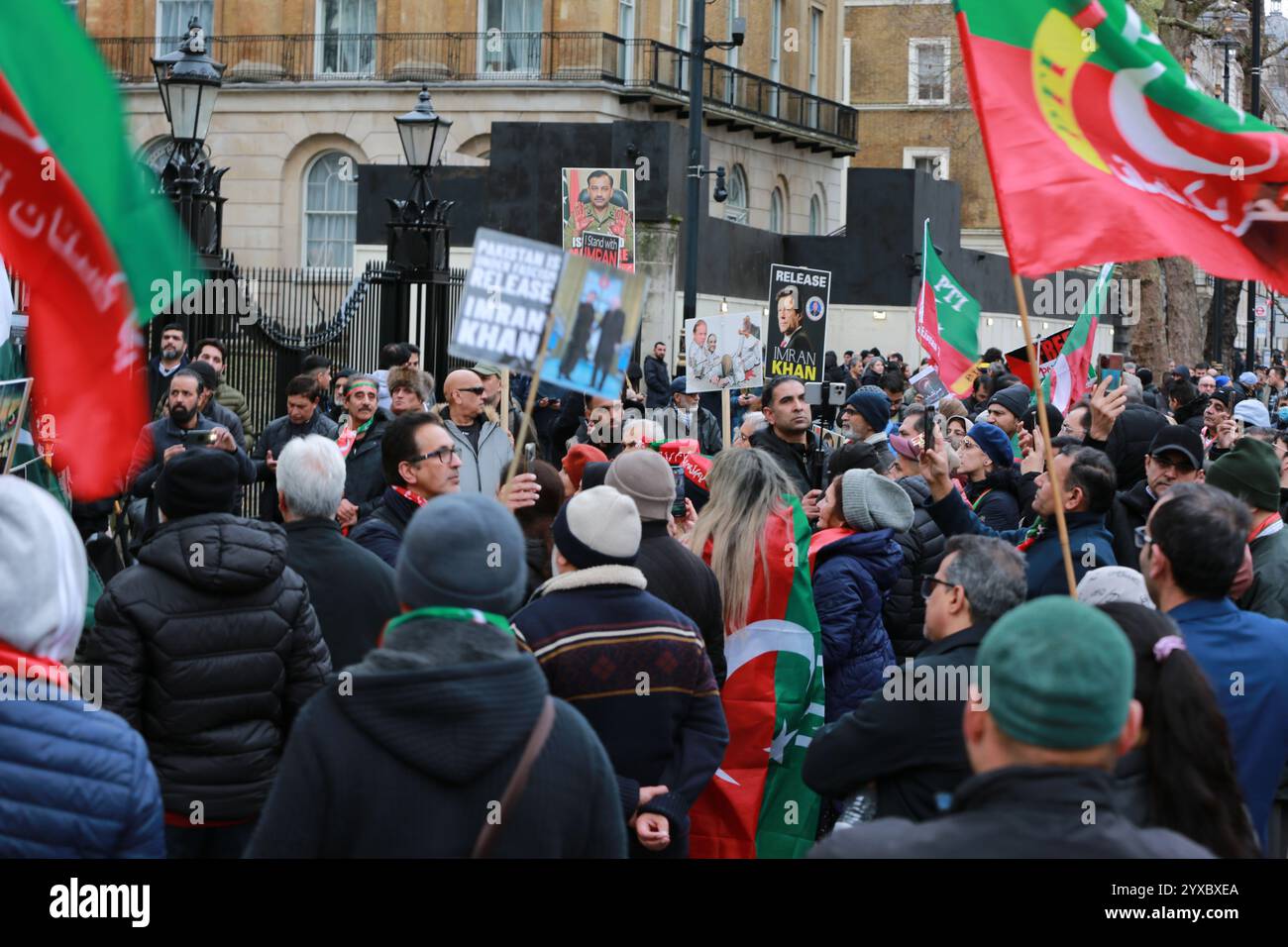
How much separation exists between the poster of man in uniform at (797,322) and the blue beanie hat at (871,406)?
9.24 ft

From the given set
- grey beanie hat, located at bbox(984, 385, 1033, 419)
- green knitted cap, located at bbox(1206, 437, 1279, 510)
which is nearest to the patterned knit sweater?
green knitted cap, located at bbox(1206, 437, 1279, 510)

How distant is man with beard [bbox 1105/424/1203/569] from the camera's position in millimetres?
7457

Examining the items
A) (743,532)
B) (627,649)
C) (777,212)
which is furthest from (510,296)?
(777,212)

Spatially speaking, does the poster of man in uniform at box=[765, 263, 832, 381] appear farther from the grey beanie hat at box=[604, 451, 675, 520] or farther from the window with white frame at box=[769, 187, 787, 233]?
the window with white frame at box=[769, 187, 787, 233]

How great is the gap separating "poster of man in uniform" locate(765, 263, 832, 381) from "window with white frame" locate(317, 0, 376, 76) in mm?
27909

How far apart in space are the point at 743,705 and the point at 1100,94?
97.3 inches

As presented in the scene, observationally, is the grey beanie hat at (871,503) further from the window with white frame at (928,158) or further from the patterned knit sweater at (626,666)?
the window with white frame at (928,158)

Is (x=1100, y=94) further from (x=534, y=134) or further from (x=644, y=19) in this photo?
(x=644, y=19)

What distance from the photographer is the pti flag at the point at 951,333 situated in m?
13.3

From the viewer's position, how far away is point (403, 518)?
21.8 ft

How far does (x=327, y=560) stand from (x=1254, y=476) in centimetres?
337

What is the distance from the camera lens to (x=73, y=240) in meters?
4.96

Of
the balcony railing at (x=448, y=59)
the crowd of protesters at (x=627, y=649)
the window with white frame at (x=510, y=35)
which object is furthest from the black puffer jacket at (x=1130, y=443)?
the window with white frame at (x=510, y=35)
